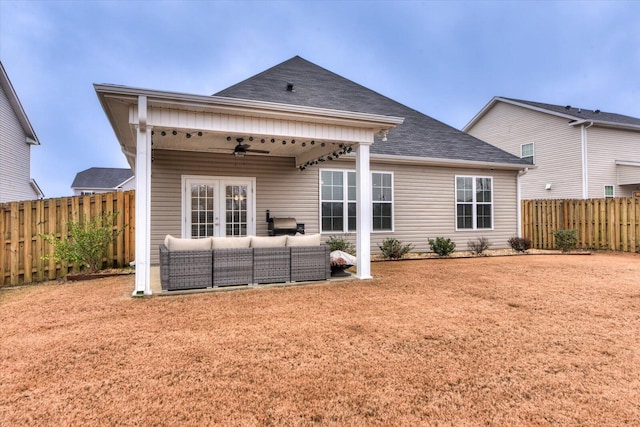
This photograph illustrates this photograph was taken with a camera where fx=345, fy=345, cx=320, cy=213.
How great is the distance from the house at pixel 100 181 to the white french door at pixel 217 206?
2397 cm

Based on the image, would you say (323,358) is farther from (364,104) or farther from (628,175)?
(628,175)

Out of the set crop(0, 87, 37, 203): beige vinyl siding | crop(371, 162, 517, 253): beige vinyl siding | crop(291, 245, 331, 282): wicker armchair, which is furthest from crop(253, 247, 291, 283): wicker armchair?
crop(0, 87, 37, 203): beige vinyl siding

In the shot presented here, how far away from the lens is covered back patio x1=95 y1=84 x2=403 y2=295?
5.02 m

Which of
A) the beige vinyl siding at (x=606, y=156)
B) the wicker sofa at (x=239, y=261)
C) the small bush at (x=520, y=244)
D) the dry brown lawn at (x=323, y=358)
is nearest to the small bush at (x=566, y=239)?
the small bush at (x=520, y=244)

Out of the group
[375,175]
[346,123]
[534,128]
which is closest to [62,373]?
[346,123]

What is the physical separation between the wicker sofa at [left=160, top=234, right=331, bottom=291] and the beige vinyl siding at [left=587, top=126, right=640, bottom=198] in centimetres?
1372

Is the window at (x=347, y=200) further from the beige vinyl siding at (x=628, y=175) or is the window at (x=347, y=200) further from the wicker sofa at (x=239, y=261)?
the beige vinyl siding at (x=628, y=175)

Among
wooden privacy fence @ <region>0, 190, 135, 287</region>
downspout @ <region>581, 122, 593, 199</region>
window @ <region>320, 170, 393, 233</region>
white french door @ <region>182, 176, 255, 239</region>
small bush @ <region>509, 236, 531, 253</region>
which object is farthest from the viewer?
downspout @ <region>581, 122, 593, 199</region>

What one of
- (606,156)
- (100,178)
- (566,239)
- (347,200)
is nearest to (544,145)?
(606,156)

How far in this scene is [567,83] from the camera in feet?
108

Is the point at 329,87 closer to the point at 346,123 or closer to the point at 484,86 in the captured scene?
the point at 346,123

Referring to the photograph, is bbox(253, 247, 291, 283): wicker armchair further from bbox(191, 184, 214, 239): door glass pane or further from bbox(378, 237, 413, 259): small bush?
bbox(378, 237, 413, 259): small bush

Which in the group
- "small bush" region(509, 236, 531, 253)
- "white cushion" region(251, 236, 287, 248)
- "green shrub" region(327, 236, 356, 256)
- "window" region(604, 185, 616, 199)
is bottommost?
"small bush" region(509, 236, 531, 253)

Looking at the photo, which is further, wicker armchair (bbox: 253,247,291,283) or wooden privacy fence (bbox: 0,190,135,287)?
wooden privacy fence (bbox: 0,190,135,287)
